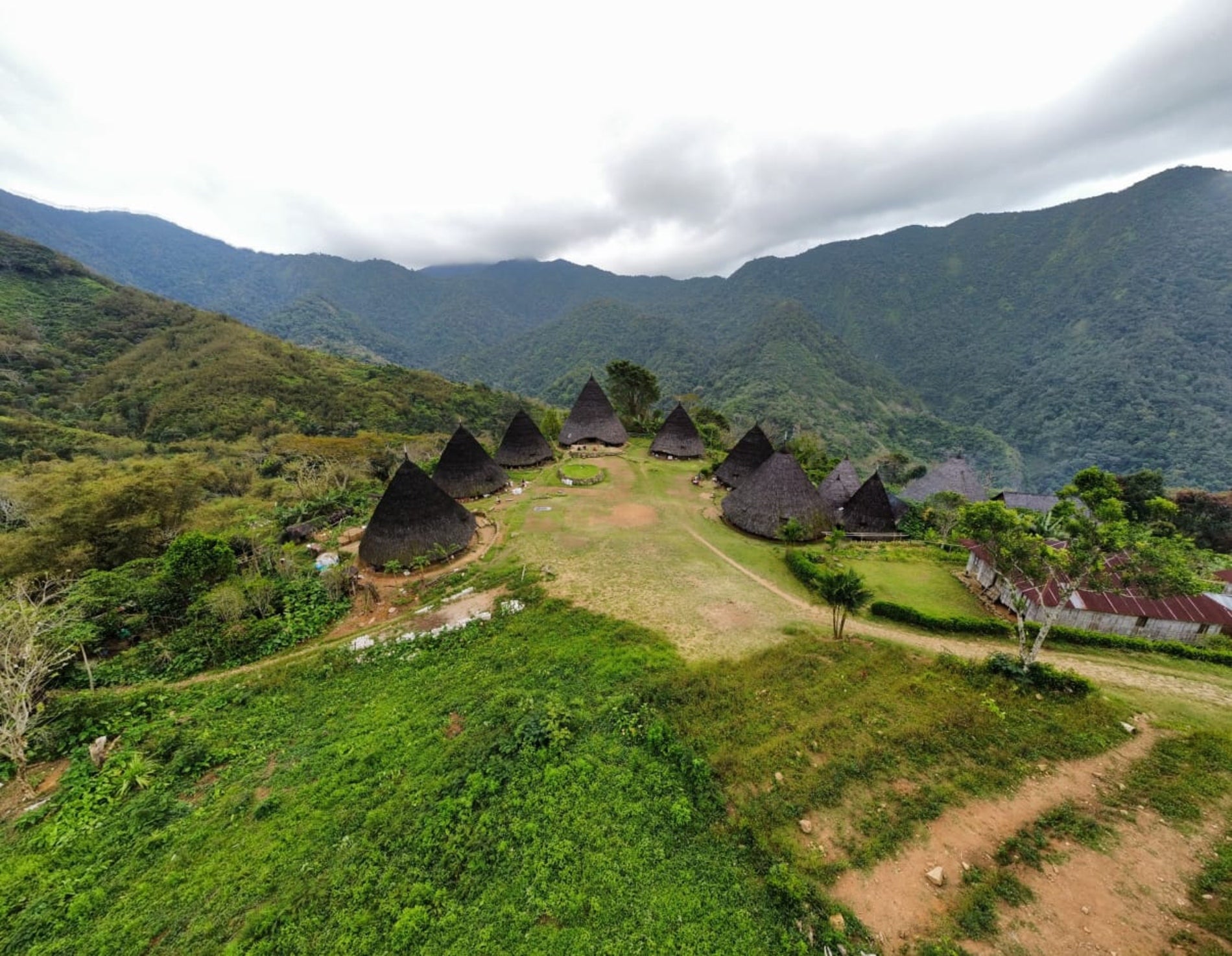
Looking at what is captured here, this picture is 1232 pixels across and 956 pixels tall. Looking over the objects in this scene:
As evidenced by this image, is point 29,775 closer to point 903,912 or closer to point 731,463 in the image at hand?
point 903,912

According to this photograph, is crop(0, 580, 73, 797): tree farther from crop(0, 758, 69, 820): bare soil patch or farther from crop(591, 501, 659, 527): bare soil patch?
crop(591, 501, 659, 527): bare soil patch

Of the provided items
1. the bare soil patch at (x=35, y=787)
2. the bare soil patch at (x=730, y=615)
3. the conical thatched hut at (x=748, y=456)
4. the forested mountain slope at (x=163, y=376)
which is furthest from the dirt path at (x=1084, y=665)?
the forested mountain slope at (x=163, y=376)

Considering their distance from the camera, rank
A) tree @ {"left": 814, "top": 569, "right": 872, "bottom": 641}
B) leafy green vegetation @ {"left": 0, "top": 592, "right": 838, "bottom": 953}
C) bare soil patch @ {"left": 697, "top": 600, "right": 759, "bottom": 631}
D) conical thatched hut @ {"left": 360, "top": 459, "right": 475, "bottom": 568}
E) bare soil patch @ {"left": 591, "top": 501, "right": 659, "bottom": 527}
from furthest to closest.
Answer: bare soil patch @ {"left": 591, "top": 501, "right": 659, "bottom": 527} → conical thatched hut @ {"left": 360, "top": 459, "right": 475, "bottom": 568} → bare soil patch @ {"left": 697, "top": 600, "right": 759, "bottom": 631} → tree @ {"left": 814, "top": 569, "right": 872, "bottom": 641} → leafy green vegetation @ {"left": 0, "top": 592, "right": 838, "bottom": 953}

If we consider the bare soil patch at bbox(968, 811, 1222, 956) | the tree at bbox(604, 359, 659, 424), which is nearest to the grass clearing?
the bare soil patch at bbox(968, 811, 1222, 956)

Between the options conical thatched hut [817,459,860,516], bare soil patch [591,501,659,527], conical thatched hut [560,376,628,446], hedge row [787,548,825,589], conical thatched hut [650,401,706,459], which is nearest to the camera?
hedge row [787,548,825,589]

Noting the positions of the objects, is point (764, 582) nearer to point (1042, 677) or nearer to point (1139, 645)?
point (1042, 677)

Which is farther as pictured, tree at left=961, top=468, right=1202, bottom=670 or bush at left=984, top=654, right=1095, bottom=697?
bush at left=984, top=654, right=1095, bottom=697

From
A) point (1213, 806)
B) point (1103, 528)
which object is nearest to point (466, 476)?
point (1103, 528)
